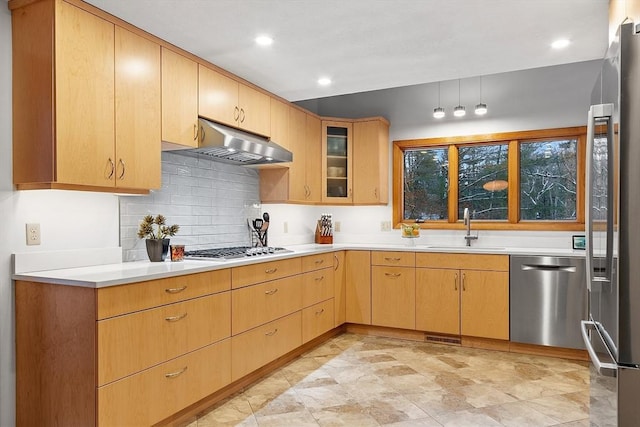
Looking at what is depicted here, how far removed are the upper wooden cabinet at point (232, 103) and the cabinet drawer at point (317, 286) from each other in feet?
4.32

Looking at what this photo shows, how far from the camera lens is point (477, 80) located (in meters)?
4.61

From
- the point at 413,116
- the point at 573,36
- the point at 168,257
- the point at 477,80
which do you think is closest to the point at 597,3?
the point at 573,36

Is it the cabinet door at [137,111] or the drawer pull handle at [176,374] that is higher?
the cabinet door at [137,111]

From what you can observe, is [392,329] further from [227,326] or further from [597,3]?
[597,3]

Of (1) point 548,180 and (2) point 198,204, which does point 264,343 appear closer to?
(2) point 198,204

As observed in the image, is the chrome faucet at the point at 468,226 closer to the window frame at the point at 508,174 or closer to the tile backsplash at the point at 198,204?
the window frame at the point at 508,174

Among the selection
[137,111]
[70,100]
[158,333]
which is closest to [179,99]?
[137,111]

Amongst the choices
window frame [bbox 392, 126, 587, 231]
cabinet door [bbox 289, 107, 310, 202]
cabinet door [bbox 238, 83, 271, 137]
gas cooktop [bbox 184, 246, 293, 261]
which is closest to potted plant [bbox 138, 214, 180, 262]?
gas cooktop [bbox 184, 246, 293, 261]

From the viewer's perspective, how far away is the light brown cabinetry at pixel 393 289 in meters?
4.27

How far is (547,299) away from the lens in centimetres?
374

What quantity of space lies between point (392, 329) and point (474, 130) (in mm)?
2213

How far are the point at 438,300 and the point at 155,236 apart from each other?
2.59 m

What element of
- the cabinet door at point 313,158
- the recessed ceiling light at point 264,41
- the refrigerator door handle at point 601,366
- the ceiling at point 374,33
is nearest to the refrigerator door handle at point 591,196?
the refrigerator door handle at point 601,366

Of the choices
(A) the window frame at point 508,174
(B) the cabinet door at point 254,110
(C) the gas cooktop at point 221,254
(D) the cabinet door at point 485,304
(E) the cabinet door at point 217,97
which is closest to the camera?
(C) the gas cooktop at point 221,254
